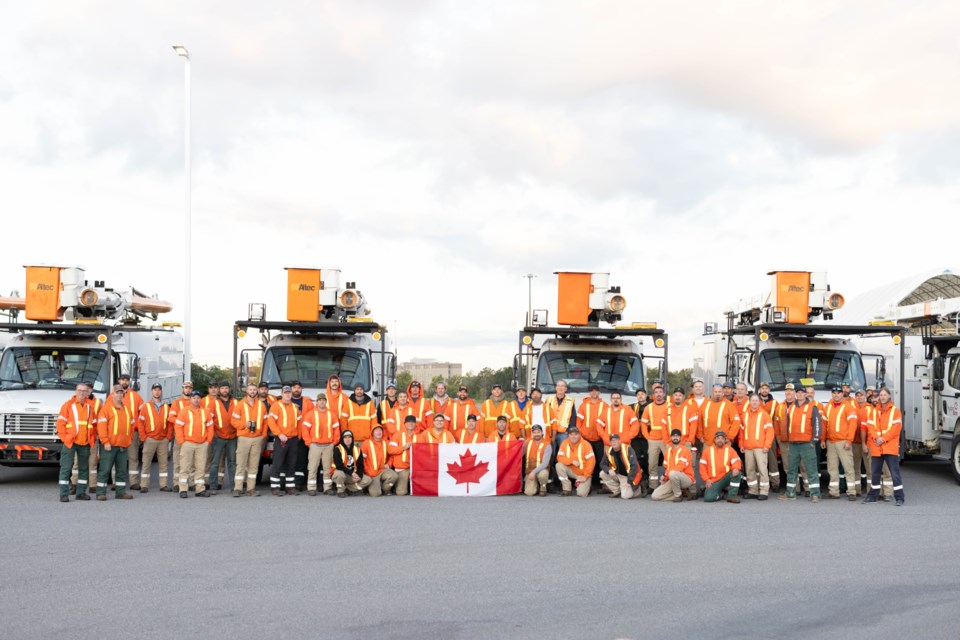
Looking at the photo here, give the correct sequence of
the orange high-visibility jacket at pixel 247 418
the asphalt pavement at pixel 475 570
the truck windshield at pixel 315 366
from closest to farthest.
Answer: the asphalt pavement at pixel 475 570, the orange high-visibility jacket at pixel 247 418, the truck windshield at pixel 315 366

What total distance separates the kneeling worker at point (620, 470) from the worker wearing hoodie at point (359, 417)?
12.3 ft

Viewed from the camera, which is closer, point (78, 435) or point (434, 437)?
point (78, 435)

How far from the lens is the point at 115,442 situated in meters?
14.7

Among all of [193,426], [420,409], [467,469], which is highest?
[420,409]

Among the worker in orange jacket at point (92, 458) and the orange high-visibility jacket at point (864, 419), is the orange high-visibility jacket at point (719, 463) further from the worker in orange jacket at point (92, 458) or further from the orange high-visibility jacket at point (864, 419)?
the worker in orange jacket at point (92, 458)

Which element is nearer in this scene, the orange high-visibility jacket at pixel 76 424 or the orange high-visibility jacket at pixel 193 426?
the orange high-visibility jacket at pixel 76 424

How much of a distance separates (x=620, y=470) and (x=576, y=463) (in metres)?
0.69

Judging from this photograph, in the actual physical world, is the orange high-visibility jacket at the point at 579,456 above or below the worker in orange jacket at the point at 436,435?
below

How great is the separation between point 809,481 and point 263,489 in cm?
866

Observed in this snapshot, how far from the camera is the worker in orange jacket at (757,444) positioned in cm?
1486

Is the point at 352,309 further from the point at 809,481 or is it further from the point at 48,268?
the point at 809,481

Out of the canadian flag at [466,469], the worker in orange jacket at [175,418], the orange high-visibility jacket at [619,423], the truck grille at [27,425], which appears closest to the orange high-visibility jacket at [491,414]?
the canadian flag at [466,469]

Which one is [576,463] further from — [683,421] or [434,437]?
[434,437]

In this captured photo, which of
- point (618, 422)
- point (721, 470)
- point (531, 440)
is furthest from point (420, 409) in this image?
point (721, 470)
